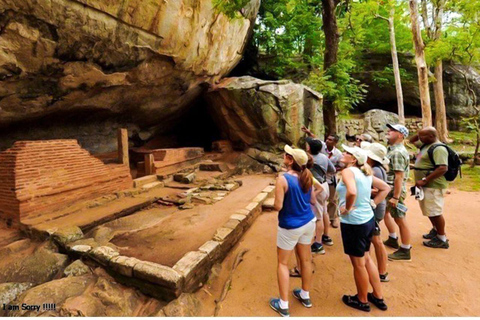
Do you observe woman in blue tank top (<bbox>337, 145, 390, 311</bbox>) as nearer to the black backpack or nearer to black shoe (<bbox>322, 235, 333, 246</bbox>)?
black shoe (<bbox>322, 235, 333, 246</bbox>)

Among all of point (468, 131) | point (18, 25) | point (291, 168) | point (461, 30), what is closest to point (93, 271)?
point (291, 168)

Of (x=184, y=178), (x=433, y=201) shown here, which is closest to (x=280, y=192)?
(x=433, y=201)

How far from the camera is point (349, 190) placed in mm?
2521

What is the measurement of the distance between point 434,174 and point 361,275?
2.38 m

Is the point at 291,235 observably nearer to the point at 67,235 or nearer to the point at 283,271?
the point at 283,271

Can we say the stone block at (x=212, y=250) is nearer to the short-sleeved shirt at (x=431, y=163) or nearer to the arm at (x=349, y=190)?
the arm at (x=349, y=190)

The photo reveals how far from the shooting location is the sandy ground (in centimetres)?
283

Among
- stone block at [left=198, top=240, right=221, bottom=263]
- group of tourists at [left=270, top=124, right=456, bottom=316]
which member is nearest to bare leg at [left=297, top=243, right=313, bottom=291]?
group of tourists at [left=270, top=124, right=456, bottom=316]

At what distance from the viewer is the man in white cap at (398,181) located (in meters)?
3.57

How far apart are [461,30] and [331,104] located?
8.27 meters

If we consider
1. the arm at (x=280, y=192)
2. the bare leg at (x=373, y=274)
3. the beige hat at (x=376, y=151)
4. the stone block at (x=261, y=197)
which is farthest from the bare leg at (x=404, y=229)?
the stone block at (x=261, y=197)

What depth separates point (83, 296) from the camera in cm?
307

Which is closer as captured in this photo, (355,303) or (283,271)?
(283,271)

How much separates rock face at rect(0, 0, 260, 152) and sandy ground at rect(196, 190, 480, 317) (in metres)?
5.75
